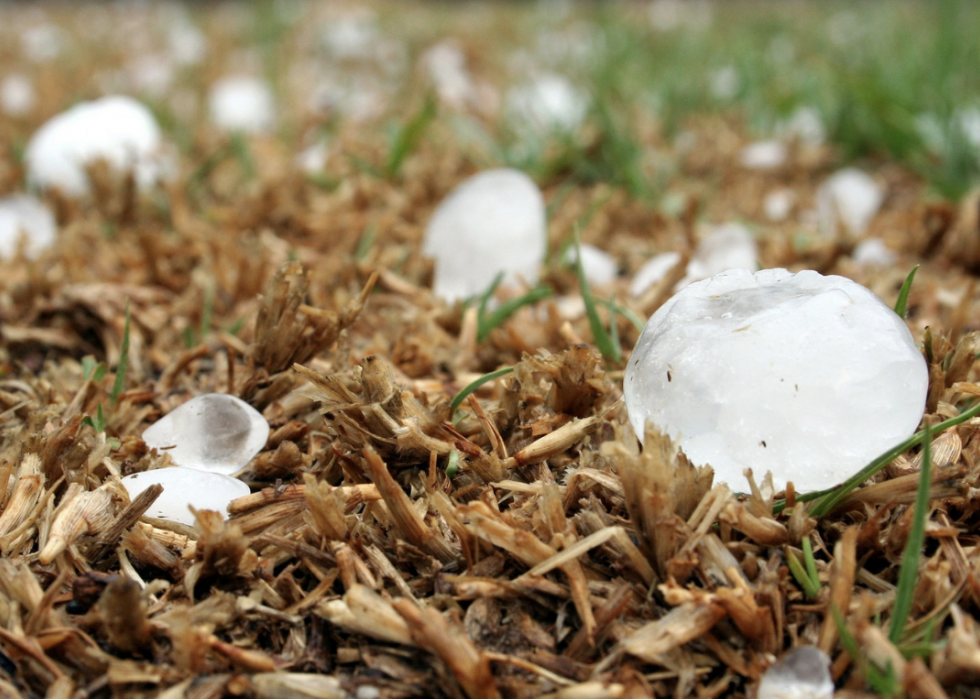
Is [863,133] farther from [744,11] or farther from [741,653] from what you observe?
[744,11]

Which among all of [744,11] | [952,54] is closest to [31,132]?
[952,54]

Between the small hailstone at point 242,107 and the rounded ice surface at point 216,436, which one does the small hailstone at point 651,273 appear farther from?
the small hailstone at point 242,107

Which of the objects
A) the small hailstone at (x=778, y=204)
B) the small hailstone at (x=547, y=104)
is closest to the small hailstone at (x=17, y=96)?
the small hailstone at (x=547, y=104)

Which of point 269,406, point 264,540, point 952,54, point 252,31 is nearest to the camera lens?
point 264,540

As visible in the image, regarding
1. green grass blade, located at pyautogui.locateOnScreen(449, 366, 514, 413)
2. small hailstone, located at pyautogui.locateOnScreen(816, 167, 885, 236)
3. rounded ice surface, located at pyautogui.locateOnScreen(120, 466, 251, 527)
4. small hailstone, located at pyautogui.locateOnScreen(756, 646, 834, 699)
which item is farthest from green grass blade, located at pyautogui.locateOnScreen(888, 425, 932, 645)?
small hailstone, located at pyautogui.locateOnScreen(816, 167, 885, 236)

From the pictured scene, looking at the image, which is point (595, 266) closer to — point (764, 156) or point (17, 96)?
point (764, 156)

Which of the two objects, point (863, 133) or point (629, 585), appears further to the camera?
point (863, 133)

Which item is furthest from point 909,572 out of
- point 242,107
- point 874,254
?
point 242,107
